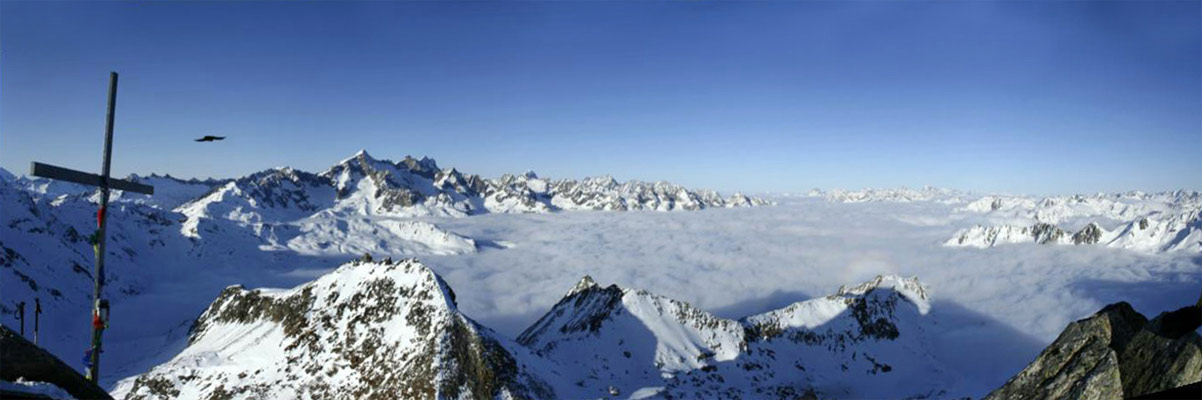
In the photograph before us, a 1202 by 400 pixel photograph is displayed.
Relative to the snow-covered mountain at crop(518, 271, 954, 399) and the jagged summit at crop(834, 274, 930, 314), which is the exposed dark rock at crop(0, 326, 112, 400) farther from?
the jagged summit at crop(834, 274, 930, 314)

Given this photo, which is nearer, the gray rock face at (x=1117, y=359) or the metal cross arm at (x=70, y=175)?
the gray rock face at (x=1117, y=359)

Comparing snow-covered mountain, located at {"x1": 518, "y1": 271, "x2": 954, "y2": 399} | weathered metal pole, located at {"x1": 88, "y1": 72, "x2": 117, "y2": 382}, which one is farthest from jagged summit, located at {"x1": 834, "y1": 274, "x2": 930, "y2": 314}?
weathered metal pole, located at {"x1": 88, "y1": 72, "x2": 117, "y2": 382}

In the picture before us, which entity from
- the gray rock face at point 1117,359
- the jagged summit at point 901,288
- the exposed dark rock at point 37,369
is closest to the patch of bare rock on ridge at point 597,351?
the gray rock face at point 1117,359

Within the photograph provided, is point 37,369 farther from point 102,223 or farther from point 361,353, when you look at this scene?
point 361,353

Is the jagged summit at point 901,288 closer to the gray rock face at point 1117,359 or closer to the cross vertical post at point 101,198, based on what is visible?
the gray rock face at point 1117,359

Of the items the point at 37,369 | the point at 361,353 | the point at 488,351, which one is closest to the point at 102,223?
the point at 37,369

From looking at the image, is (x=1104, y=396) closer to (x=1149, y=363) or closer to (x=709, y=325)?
(x=1149, y=363)

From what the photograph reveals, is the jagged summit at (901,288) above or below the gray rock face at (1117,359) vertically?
below
